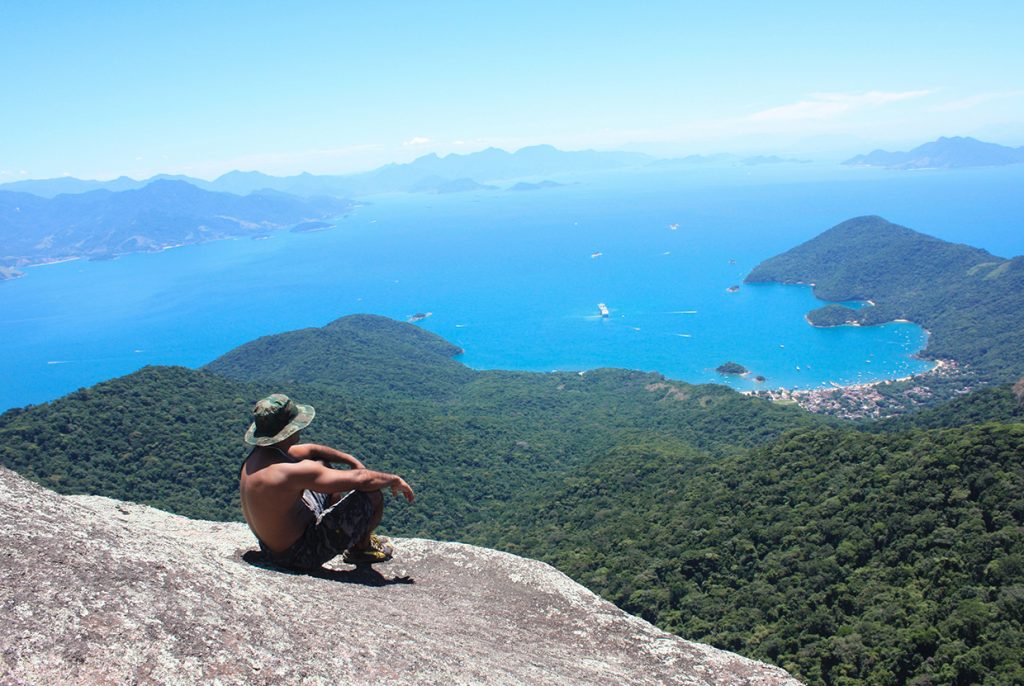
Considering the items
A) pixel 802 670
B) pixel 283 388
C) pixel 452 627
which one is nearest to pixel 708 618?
pixel 802 670

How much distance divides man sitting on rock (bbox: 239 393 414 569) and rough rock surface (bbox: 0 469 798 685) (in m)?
0.29

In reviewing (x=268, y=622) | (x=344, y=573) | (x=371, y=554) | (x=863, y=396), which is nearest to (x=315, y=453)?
(x=344, y=573)

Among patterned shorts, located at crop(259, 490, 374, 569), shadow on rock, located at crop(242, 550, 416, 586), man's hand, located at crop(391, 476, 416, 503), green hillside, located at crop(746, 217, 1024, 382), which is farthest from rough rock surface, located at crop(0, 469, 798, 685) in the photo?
green hillside, located at crop(746, 217, 1024, 382)

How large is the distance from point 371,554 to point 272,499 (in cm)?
185

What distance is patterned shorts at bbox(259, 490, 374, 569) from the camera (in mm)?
5816

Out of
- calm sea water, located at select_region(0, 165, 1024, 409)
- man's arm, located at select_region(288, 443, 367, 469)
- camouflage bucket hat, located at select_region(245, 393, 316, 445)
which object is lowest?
calm sea water, located at select_region(0, 165, 1024, 409)

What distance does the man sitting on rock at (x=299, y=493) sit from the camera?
16.8 feet

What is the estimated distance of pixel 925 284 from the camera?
123750mm

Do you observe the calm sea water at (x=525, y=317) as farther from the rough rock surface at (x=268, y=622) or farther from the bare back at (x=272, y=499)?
the bare back at (x=272, y=499)

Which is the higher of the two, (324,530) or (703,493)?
(324,530)

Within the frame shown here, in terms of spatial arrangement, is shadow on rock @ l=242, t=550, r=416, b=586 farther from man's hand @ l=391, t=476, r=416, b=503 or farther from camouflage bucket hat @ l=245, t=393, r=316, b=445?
camouflage bucket hat @ l=245, t=393, r=316, b=445

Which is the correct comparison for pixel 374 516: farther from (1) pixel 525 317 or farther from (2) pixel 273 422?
(1) pixel 525 317

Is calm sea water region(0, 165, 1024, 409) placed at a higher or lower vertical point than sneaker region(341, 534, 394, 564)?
lower

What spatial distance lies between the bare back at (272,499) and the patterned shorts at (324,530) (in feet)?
0.43
